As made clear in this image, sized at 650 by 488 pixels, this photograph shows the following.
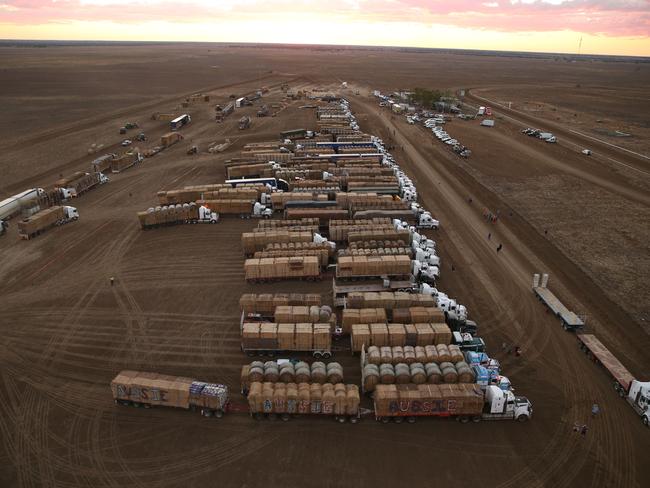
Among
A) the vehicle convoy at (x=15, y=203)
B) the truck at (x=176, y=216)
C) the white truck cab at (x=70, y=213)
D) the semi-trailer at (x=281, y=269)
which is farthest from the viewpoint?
the white truck cab at (x=70, y=213)

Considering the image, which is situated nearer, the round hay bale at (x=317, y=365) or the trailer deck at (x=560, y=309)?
the round hay bale at (x=317, y=365)

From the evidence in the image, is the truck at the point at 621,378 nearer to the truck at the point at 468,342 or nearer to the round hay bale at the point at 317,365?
the truck at the point at 468,342

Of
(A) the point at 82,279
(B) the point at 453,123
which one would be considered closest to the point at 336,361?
(A) the point at 82,279

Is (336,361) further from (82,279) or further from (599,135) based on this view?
(599,135)

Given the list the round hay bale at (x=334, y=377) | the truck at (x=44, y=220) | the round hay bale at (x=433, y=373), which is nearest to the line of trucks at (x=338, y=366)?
the round hay bale at (x=334, y=377)

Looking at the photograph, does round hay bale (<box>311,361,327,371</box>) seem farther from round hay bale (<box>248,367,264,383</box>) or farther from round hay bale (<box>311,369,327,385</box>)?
round hay bale (<box>248,367,264,383</box>)

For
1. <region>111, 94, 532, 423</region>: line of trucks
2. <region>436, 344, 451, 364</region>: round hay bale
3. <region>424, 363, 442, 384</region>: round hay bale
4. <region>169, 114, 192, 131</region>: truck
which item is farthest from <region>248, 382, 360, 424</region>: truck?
<region>169, 114, 192, 131</region>: truck

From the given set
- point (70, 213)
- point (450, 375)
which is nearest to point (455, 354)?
point (450, 375)


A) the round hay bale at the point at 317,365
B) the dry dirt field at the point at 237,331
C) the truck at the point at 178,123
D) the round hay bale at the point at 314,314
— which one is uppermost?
the truck at the point at 178,123
